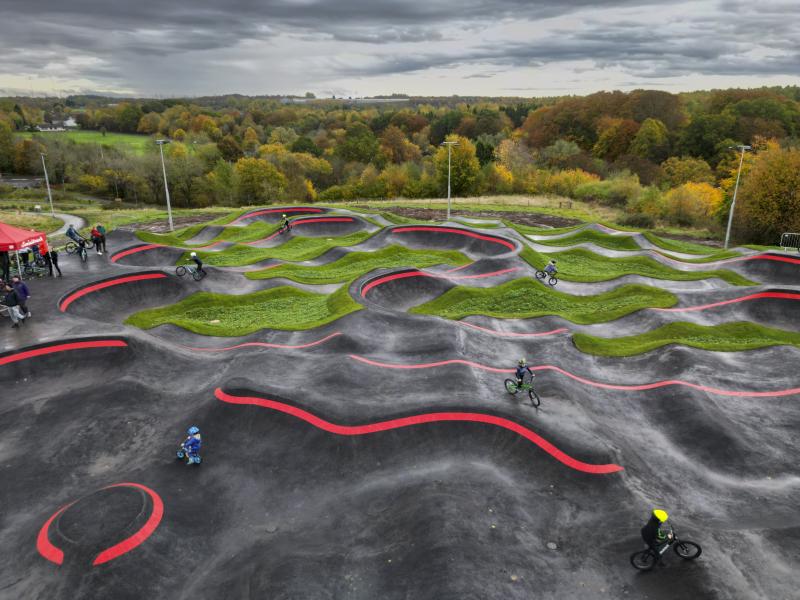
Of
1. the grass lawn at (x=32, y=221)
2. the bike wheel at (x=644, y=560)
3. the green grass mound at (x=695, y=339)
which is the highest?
the grass lawn at (x=32, y=221)

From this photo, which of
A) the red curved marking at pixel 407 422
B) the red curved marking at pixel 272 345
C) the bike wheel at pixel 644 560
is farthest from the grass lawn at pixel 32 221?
the bike wheel at pixel 644 560

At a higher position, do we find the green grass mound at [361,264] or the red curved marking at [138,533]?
the green grass mound at [361,264]

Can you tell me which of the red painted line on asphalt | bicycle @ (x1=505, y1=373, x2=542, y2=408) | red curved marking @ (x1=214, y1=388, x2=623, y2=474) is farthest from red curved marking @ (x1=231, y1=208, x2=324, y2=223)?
the red painted line on asphalt

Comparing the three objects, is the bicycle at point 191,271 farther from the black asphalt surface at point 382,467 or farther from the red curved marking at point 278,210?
the red curved marking at point 278,210

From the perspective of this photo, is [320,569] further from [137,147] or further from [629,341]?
[137,147]

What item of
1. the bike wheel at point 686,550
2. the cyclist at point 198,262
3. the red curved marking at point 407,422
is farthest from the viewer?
the cyclist at point 198,262

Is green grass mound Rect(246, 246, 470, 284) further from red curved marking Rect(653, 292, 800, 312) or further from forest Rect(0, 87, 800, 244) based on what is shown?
forest Rect(0, 87, 800, 244)

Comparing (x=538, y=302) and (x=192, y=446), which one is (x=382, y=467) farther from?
(x=538, y=302)

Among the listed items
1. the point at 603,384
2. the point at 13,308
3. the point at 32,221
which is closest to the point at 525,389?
the point at 603,384
